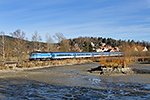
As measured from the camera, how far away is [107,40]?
171625mm

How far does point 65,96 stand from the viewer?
929 cm

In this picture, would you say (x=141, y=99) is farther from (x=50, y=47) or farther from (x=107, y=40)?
(x=107, y=40)

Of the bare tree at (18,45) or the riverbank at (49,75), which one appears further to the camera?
the bare tree at (18,45)

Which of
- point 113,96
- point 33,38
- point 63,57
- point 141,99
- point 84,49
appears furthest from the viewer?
point 84,49

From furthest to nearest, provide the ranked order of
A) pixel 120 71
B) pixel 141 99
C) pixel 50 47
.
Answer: pixel 50 47
pixel 120 71
pixel 141 99

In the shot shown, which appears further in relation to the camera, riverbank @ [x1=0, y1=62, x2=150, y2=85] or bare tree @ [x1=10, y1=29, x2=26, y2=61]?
bare tree @ [x1=10, y1=29, x2=26, y2=61]

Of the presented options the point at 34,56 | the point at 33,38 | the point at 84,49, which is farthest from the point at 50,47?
the point at 34,56

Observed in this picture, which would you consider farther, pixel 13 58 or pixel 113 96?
pixel 13 58

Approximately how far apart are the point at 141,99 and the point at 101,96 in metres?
2.13

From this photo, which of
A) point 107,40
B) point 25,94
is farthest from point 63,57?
point 107,40

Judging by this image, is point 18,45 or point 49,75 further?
point 18,45

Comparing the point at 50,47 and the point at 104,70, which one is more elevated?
the point at 50,47

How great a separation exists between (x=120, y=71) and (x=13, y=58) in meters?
28.0

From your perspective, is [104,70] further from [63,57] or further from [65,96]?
[63,57]
